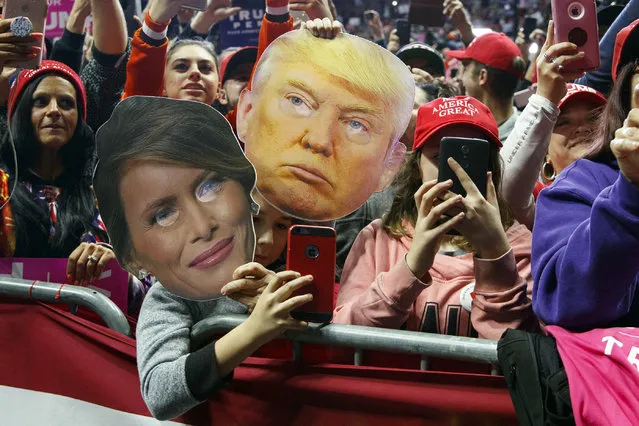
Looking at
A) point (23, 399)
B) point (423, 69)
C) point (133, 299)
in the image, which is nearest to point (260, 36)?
point (423, 69)

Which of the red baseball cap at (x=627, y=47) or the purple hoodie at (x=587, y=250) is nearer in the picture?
the purple hoodie at (x=587, y=250)

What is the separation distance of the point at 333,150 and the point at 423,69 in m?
0.74

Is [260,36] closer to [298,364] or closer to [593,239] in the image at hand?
[298,364]

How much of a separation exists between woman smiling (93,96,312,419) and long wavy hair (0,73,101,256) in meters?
0.22

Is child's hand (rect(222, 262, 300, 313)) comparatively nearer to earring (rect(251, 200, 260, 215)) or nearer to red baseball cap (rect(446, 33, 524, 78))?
earring (rect(251, 200, 260, 215))

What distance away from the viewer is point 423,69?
126 inches

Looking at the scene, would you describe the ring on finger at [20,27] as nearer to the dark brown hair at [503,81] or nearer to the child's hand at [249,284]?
the child's hand at [249,284]

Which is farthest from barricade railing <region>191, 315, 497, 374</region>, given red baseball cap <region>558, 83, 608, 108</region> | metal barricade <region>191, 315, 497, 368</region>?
red baseball cap <region>558, 83, 608, 108</region>

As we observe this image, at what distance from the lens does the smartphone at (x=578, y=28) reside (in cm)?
227

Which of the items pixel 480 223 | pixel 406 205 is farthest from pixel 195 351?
pixel 480 223

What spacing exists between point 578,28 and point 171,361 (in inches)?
54.4

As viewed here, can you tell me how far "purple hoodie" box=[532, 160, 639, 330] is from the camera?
1.63 metres

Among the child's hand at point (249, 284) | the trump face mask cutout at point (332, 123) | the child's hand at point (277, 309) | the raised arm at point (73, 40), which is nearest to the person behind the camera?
the child's hand at point (277, 309)

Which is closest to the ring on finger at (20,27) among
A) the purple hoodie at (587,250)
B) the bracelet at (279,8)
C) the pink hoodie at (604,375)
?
the bracelet at (279,8)
